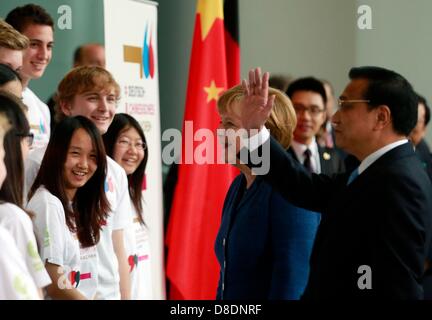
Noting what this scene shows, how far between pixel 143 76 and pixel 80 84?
45.1 inches

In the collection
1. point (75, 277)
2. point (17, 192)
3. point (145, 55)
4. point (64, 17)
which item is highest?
point (64, 17)

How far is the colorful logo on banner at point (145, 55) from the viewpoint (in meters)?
4.42

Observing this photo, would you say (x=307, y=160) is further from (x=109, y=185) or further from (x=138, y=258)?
(x=109, y=185)

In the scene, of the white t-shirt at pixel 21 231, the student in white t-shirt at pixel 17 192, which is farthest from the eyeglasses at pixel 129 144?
the white t-shirt at pixel 21 231

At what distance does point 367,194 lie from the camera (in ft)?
7.61

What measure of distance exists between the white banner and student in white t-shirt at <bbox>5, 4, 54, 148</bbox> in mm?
731

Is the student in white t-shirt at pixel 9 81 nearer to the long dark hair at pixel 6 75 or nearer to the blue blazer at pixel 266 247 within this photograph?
the long dark hair at pixel 6 75

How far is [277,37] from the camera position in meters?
6.16

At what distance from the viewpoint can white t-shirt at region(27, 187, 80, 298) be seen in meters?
2.70

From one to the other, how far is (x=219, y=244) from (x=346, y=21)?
3647mm

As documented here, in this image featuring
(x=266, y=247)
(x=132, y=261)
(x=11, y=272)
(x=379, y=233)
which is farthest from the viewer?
(x=132, y=261)

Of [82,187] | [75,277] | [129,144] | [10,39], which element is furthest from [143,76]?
[75,277]

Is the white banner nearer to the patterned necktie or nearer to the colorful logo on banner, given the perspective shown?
the colorful logo on banner

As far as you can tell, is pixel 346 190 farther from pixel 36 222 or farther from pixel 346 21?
pixel 346 21
